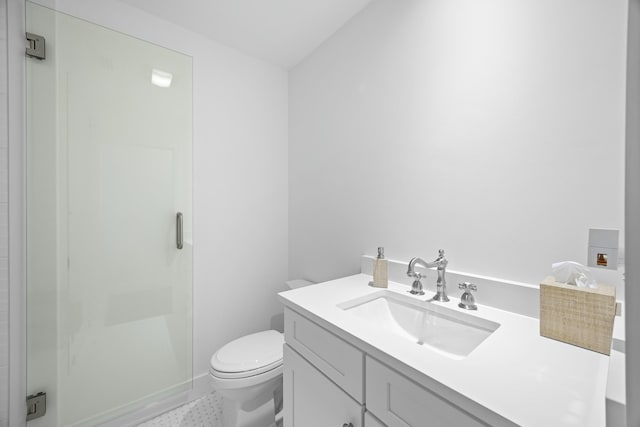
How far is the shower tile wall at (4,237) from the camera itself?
1.19 meters

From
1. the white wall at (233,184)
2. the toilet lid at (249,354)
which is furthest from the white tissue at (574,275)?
the white wall at (233,184)

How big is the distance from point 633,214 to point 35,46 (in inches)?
81.6

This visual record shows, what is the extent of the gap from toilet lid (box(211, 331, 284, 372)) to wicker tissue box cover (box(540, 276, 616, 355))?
1184mm

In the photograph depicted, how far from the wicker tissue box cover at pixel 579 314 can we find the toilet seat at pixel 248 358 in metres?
1.17

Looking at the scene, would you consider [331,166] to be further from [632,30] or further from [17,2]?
[17,2]

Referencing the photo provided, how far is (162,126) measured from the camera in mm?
1588

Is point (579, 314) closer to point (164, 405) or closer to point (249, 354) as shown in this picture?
point (249, 354)

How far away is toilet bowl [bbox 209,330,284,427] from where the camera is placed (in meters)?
1.29

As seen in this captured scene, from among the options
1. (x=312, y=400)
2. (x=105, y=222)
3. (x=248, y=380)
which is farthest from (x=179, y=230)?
(x=312, y=400)

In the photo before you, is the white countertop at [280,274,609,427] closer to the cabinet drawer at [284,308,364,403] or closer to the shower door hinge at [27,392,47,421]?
the cabinet drawer at [284,308,364,403]

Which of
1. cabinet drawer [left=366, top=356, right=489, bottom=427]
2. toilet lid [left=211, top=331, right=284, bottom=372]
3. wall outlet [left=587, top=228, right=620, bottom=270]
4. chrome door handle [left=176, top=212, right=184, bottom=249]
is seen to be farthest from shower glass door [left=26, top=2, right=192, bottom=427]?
wall outlet [left=587, top=228, right=620, bottom=270]

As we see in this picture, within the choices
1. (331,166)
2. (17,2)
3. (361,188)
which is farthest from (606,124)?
(17,2)

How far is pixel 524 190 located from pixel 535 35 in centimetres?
51

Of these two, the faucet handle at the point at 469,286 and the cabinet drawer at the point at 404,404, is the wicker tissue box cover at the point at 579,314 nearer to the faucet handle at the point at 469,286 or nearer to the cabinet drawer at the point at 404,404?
the faucet handle at the point at 469,286
